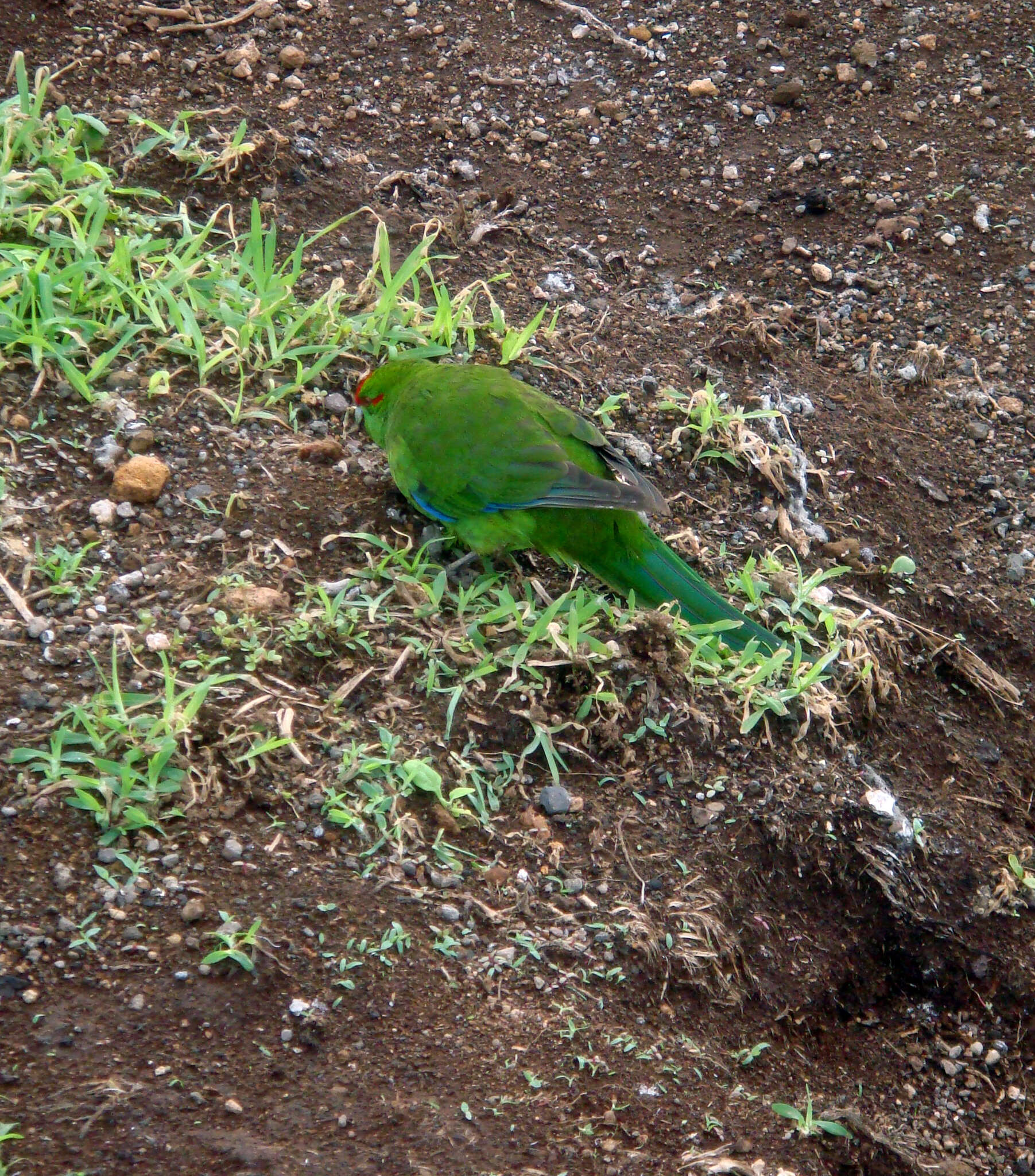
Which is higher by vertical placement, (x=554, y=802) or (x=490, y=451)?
(x=490, y=451)

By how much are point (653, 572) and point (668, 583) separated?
0.17 ft

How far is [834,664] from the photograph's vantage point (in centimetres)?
326

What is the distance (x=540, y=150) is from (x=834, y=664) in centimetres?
264

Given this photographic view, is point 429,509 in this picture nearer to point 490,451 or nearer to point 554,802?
point 490,451

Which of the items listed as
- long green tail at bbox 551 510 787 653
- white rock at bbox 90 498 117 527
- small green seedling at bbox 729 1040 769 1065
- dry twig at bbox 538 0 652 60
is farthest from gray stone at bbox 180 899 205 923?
dry twig at bbox 538 0 652 60

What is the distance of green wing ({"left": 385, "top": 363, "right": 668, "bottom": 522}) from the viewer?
3.15 m

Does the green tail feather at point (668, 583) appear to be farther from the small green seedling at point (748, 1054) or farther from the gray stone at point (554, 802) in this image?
the small green seedling at point (748, 1054)

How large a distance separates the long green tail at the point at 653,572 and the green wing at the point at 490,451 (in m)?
0.11

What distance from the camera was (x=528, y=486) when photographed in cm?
315

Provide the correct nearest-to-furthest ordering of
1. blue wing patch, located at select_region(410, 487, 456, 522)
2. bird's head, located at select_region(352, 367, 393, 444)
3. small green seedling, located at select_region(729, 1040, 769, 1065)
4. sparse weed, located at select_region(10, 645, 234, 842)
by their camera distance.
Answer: sparse weed, located at select_region(10, 645, 234, 842)
small green seedling, located at select_region(729, 1040, 769, 1065)
blue wing patch, located at select_region(410, 487, 456, 522)
bird's head, located at select_region(352, 367, 393, 444)

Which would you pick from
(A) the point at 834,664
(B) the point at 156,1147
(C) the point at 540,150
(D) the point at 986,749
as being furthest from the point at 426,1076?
(C) the point at 540,150

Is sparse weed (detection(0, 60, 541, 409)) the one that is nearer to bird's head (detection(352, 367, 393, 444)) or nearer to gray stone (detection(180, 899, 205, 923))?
bird's head (detection(352, 367, 393, 444))

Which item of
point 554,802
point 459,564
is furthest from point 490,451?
point 554,802

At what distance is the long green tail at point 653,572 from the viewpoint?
320cm
